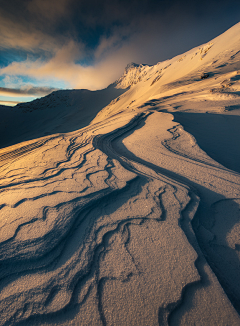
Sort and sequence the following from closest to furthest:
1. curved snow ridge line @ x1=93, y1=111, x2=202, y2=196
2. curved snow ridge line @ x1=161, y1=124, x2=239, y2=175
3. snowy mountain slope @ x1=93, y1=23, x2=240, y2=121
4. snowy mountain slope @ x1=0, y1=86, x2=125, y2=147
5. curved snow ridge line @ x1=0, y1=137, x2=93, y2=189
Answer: curved snow ridge line @ x1=93, y1=111, x2=202, y2=196 → curved snow ridge line @ x1=0, y1=137, x2=93, y2=189 → curved snow ridge line @ x1=161, y1=124, x2=239, y2=175 → snowy mountain slope @ x1=93, y1=23, x2=240, y2=121 → snowy mountain slope @ x1=0, y1=86, x2=125, y2=147

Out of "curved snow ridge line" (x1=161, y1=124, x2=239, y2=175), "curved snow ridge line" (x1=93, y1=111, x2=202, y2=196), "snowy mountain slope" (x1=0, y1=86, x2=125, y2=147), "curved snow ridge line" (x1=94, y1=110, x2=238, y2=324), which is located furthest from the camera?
"snowy mountain slope" (x1=0, y1=86, x2=125, y2=147)

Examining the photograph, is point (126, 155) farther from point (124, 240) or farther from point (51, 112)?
point (51, 112)

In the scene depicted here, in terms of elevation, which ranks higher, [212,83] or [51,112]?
[51,112]

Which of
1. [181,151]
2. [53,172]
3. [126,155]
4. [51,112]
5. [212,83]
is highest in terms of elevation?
[51,112]

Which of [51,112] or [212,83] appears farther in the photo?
[51,112]

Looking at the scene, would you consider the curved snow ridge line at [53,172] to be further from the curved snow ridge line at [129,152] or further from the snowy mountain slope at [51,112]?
the snowy mountain slope at [51,112]

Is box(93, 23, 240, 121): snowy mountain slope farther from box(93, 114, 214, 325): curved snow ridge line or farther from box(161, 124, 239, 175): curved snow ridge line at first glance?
box(93, 114, 214, 325): curved snow ridge line

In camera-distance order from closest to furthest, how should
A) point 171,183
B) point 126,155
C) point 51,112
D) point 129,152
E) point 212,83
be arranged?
point 171,183
point 126,155
point 129,152
point 212,83
point 51,112

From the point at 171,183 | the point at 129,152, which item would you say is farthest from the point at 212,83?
the point at 171,183

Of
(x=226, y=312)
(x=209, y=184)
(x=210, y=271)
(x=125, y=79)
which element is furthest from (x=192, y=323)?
(x=125, y=79)

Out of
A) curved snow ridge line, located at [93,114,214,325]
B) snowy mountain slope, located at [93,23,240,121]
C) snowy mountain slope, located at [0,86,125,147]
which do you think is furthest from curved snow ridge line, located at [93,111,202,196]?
snowy mountain slope, located at [0,86,125,147]

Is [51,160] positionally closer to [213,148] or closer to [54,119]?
[213,148]
